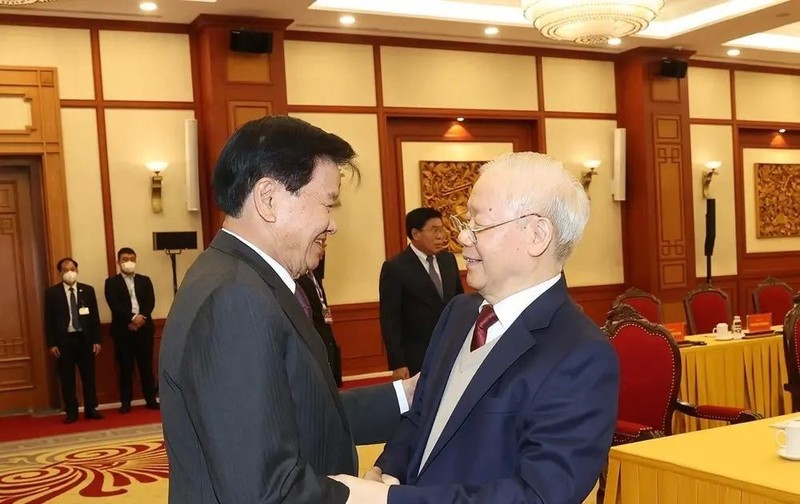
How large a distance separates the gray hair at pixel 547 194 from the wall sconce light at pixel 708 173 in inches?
396

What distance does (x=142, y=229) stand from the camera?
7.89 metres

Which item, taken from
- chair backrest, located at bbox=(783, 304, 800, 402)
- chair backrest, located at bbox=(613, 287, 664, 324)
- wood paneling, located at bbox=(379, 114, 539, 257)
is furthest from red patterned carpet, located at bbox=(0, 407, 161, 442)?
chair backrest, located at bbox=(783, 304, 800, 402)

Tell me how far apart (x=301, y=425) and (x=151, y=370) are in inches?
259

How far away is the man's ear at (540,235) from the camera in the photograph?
165cm

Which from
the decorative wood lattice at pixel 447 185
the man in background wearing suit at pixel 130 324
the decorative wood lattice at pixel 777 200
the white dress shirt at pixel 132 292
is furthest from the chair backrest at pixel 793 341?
the decorative wood lattice at pixel 777 200

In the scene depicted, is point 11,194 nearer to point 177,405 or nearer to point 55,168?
point 55,168

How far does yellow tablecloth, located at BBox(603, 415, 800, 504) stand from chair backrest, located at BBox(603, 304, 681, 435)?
0.80 metres

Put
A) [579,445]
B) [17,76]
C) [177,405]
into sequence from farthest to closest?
[17,76] → [579,445] → [177,405]

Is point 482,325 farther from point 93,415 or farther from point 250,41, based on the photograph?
point 250,41

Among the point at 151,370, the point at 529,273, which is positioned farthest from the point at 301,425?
the point at 151,370

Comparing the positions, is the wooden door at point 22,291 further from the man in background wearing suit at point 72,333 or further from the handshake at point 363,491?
the handshake at point 363,491

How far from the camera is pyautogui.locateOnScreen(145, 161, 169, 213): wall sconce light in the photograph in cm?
784

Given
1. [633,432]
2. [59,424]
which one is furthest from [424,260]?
[59,424]

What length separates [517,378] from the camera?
5.06ft
